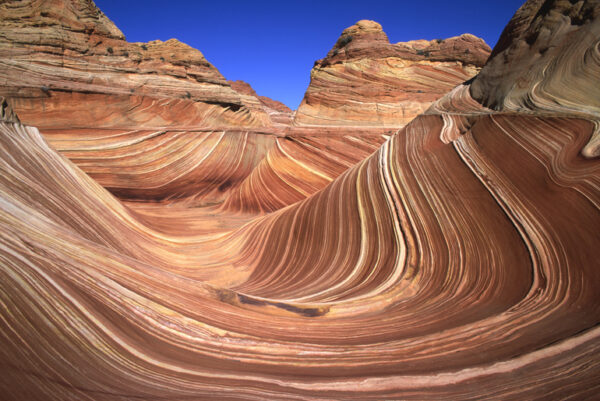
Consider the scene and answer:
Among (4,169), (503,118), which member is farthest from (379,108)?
(4,169)

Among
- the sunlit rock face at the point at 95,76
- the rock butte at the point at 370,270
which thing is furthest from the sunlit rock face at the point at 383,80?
the rock butte at the point at 370,270

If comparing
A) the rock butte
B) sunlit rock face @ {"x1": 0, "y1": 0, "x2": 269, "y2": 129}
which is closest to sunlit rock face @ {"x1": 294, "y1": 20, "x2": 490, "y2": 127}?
sunlit rock face @ {"x1": 0, "y1": 0, "x2": 269, "y2": 129}

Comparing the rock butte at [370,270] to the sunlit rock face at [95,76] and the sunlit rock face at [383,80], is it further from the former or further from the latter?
the sunlit rock face at [95,76]

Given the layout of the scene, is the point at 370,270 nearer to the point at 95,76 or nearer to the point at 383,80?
the point at 383,80

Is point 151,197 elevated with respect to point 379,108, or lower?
lower

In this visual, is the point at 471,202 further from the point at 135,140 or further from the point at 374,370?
the point at 135,140

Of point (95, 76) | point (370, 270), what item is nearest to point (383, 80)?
point (370, 270)
